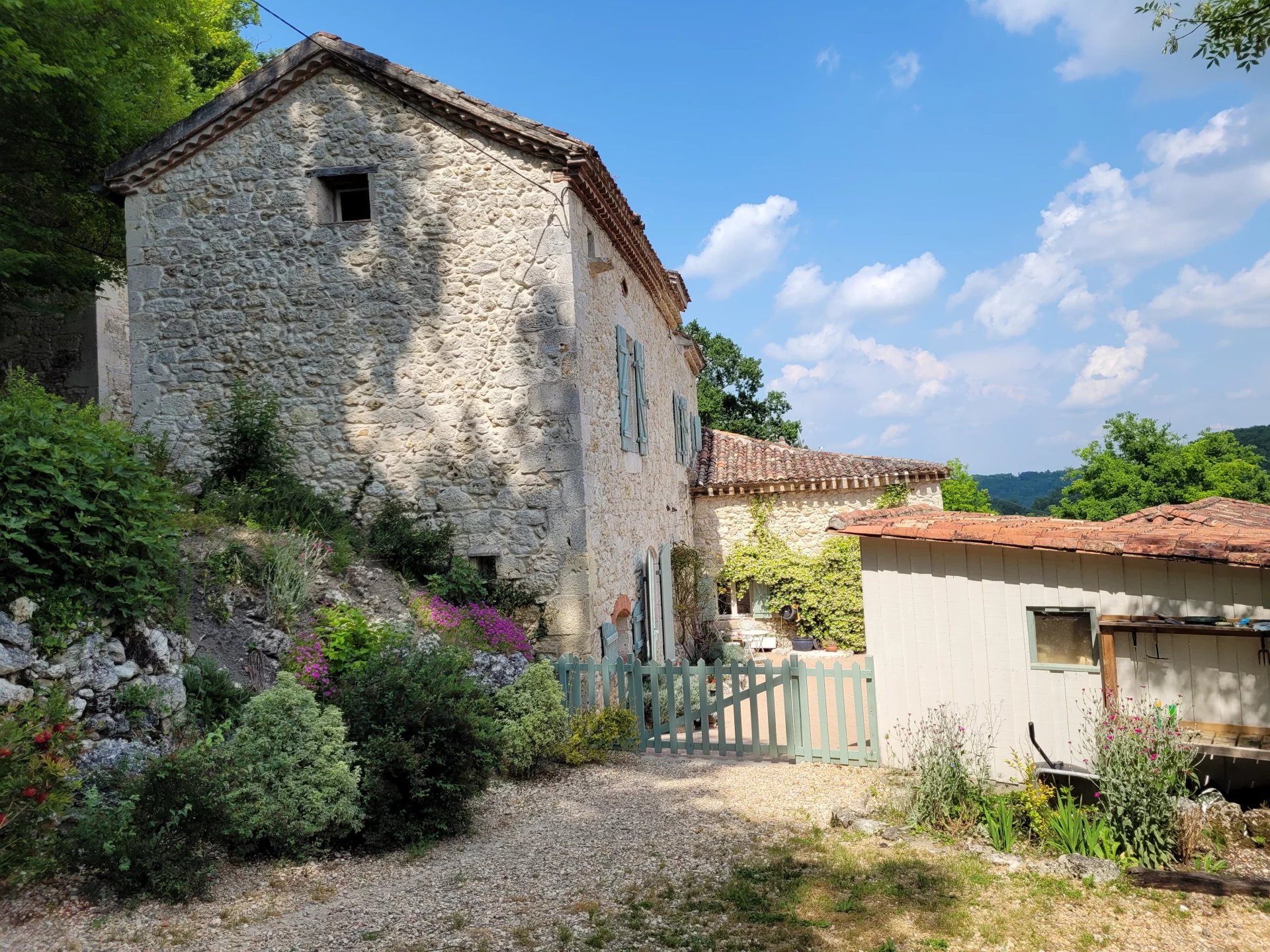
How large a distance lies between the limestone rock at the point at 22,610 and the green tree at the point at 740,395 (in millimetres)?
25978

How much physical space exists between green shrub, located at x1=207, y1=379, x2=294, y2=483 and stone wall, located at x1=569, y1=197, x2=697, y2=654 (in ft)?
12.0

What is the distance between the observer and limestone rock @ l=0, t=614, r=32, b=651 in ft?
16.1

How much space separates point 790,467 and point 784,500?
3.79ft

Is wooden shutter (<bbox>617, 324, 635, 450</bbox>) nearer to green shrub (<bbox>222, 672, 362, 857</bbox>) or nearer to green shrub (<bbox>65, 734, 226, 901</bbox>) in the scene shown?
green shrub (<bbox>222, 672, 362, 857</bbox>)

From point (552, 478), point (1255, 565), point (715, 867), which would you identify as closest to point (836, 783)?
point (715, 867)

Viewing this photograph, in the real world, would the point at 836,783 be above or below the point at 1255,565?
below

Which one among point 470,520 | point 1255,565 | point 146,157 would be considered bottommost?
point 1255,565

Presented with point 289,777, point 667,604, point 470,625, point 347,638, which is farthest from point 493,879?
point 667,604

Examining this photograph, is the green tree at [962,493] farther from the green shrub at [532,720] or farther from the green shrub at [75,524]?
the green shrub at [75,524]

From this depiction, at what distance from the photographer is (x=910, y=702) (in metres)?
7.59

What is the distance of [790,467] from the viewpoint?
722 inches

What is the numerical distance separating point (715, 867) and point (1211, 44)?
7550 mm

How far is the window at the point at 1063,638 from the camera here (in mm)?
6883

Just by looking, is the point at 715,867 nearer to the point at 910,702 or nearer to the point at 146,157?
the point at 910,702
